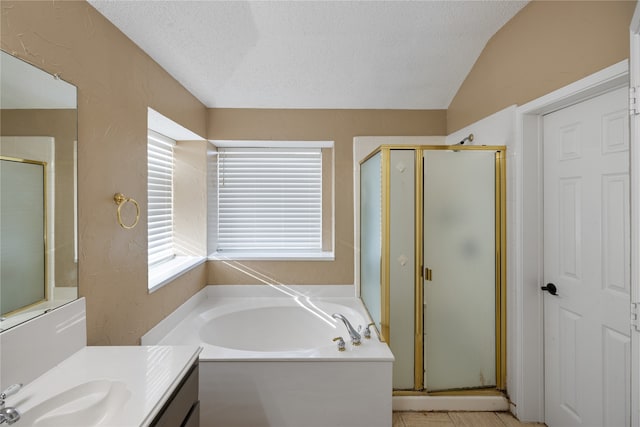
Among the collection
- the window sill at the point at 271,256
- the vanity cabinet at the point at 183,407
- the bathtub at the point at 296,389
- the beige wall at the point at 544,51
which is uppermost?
the beige wall at the point at 544,51

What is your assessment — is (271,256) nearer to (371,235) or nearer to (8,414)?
(371,235)

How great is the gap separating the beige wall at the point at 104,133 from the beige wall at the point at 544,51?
2247mm

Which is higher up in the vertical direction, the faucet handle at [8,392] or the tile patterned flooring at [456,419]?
the faucet handle at [8,392]

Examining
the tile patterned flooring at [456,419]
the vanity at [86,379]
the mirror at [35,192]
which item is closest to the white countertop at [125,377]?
the vanity at [86,379]

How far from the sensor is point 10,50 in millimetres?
997

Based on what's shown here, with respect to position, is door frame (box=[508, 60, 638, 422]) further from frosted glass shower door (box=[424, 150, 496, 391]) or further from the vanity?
the vanity

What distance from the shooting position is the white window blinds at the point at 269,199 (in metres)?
2.99

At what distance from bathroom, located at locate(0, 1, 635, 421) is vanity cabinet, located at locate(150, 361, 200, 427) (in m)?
0.59

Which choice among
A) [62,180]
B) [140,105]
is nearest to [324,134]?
[140,105]

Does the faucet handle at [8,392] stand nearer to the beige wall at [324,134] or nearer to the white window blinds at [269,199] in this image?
the beige wall at [324,134]

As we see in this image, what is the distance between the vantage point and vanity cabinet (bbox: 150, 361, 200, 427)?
0.93 m

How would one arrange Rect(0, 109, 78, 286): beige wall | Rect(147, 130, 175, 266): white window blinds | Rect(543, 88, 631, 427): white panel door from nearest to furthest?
Rect(0, 109, 78, 286): beige wall < Rect(543, 88, 631, 427): white panel door < Rect(147, 130, 175, 266): white window blinds

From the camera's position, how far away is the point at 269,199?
9.86 feet

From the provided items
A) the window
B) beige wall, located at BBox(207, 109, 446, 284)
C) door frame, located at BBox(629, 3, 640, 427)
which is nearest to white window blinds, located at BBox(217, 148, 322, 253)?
the window
